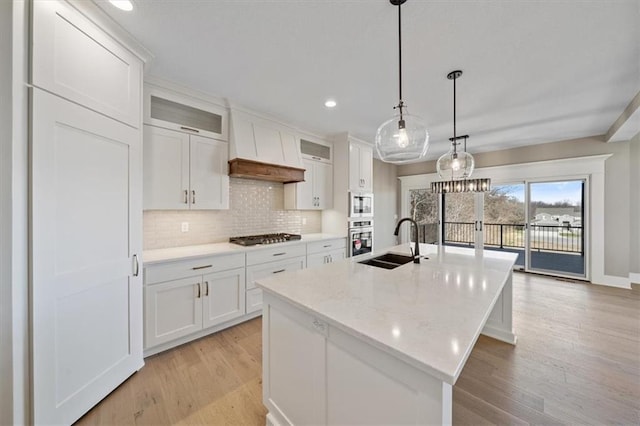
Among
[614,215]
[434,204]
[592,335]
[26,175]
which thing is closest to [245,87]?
[26,175]

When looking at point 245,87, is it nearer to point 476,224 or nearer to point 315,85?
point 315,85

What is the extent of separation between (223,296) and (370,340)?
2177mm

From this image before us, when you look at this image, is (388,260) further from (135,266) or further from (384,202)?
(384,202)

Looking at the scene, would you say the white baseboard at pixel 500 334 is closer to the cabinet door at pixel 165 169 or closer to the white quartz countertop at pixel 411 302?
the white quartz countertop at pixel 411 302

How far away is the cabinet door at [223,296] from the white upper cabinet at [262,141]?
54.4 inches

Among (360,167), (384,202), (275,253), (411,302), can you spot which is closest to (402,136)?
(411,302)

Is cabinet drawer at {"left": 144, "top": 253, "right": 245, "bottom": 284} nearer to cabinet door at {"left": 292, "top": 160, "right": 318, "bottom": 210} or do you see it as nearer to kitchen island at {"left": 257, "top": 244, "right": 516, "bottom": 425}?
kitchen island at {"left": 257, "top": 244, "right": 516, "bottom": 425}

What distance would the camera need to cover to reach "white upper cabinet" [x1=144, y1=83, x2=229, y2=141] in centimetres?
245

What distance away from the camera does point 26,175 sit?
1.31 metres

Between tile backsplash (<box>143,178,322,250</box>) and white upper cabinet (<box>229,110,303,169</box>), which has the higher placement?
white upper cabinet (<box>229,110,303,169</box>)

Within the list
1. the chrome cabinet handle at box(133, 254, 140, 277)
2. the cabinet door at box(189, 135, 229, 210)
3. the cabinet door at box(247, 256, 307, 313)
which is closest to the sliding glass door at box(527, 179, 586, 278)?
the cabinet door at box(247, 256, 307, 313)

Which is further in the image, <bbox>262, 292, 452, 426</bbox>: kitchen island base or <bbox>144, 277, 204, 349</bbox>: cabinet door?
<bbox>144, 277, 204, 349</bbox>: cabinet door

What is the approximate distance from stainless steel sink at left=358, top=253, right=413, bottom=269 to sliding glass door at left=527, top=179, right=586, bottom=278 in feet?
13.4

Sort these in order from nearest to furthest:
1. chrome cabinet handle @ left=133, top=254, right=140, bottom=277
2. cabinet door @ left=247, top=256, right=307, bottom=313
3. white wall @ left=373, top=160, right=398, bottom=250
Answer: chrome cabinet handle @ left=133, top=254, right=140, bottom=277, cabinet door @ left=247, top=256, right=307, bottom=313, white wall @ left=373, top=160, right=398, bottom=250
